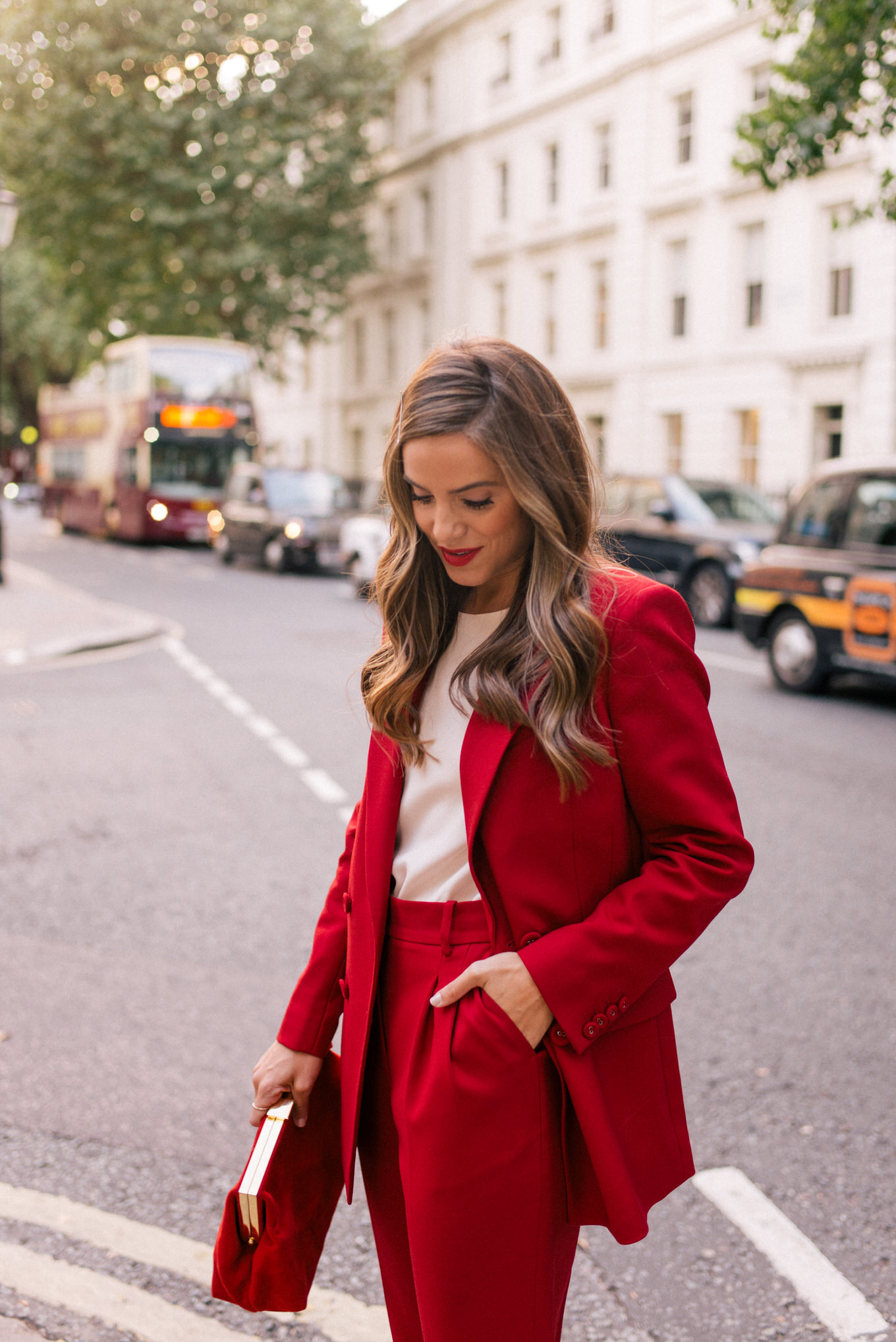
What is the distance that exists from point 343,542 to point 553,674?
17.1 m

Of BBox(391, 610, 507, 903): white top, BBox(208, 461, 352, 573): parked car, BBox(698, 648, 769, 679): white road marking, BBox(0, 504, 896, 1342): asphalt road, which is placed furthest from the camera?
BBox(208, 461, 352, 573): parked car

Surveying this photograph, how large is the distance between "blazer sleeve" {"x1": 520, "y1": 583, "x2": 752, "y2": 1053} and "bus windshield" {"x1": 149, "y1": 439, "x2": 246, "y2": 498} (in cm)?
2616

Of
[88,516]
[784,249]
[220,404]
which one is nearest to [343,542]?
[220,404]

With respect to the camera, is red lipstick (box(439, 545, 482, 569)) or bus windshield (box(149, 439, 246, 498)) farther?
bus windshield (box(149, 439, 246, 498))

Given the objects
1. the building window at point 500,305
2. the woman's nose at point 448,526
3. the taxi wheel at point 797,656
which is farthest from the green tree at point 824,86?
the building window at point 500,305

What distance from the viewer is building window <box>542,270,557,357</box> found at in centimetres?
3241

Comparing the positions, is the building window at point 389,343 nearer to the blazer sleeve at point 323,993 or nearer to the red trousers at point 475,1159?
the blazer sleeve at point 323,993

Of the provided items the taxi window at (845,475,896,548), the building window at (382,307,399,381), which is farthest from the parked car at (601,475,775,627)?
the building window at (382,307,399,381)

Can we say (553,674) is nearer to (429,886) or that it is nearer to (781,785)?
(429,886)

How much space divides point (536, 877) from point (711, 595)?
1373 centimetres

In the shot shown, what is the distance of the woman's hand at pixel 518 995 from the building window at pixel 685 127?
28783mm

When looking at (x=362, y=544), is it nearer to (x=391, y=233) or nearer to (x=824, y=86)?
(x=824, y=86)

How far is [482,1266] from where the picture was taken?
5.37 ft

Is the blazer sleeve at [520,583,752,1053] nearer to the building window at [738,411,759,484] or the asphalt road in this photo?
the asphalt road
